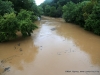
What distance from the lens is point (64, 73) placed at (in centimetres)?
794

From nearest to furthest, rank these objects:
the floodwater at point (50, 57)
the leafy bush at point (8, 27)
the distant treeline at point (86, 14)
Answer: the floodwater at point (50, 57)
the leafy bush at point (8, 27)
the distant treeline at point (86, 14)

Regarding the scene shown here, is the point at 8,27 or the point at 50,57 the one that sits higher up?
the point at 8,27

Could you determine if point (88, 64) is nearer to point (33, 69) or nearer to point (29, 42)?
point (33, 69)

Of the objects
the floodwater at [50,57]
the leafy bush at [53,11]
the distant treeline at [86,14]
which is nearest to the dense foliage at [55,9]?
the leafy bush at [53,11]

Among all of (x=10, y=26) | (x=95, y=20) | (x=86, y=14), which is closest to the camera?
(x=10, y=26)

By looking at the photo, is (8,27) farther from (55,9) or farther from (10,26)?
(55,9)

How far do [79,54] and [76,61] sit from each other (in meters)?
1.27

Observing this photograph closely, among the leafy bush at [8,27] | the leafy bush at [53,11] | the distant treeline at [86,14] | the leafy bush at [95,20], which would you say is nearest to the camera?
the leafy bush at [8,27]

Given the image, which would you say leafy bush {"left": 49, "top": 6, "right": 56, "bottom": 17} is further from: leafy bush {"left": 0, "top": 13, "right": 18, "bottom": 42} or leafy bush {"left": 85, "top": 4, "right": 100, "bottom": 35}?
leafy bush {"left": 0, "top": 13, "right": 18, "bottom": 42}

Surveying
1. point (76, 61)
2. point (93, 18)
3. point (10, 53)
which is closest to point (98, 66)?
point (76, 61)

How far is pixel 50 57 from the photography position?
9.98 metres

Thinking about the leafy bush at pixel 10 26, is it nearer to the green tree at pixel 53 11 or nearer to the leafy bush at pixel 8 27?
the leafy bush at pixel 8 27

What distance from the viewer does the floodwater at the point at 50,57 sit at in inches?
324

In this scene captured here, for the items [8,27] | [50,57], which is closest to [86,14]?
[50,57]
